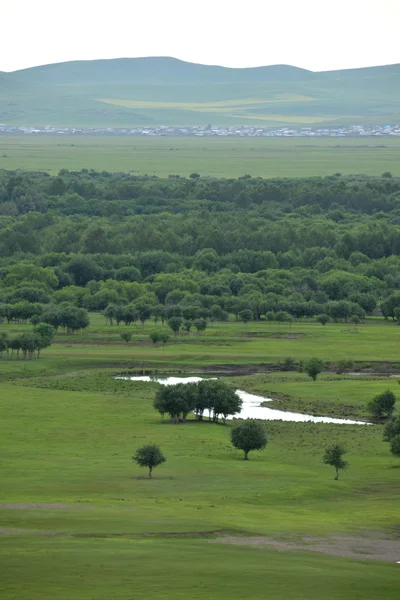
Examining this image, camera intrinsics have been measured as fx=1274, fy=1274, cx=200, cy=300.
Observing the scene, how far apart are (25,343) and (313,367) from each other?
962 inches

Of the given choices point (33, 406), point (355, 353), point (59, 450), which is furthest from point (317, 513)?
point (355, 353)

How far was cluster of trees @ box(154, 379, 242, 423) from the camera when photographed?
8000cm

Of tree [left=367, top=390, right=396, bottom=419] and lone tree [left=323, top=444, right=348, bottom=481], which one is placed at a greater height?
lone tree [left=323, top=444, right=348, bottom=481]

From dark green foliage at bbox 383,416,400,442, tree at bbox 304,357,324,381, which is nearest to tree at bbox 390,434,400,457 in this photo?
dark green foliage at bbox 383,416,400,442

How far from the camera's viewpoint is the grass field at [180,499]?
142 ft

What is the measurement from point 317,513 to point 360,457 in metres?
14.5

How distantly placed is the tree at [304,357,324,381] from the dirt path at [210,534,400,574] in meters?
47.9

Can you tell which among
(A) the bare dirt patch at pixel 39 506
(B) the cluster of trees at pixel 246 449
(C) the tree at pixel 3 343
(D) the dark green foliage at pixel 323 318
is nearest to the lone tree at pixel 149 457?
(B) the cluster of trees at pixel 246 449

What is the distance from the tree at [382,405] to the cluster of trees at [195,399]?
29.4ft

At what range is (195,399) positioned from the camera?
8056 centimetres

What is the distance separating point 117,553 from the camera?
45625 mm

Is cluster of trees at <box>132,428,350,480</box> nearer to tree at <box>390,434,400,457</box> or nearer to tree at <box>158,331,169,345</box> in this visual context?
tree at <box>390,434,400,457</box>

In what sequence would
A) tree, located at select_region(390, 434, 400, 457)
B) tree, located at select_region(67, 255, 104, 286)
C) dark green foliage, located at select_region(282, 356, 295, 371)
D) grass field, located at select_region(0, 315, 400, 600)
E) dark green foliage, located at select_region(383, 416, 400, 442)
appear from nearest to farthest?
grass field, located at select_region(0, 315, 400, 600) → tree, located at select_region(390, 434, 400, 457) → dark green foliage, located at select_region(383, 416, 400, 442) → dark green foliage, located at select_region(282, 356, 295, 371) → tree, located at select_region(67, 255, 104, 286)

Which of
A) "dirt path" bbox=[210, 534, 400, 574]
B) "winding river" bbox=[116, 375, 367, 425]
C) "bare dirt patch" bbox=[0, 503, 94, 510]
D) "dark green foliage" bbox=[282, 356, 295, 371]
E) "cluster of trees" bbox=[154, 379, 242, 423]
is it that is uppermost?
"dirt path" bbox=[210, 534, 400, 574]
